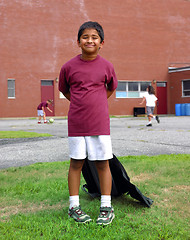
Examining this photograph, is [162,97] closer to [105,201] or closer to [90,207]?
[90,207]

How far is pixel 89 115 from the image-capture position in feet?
8.51

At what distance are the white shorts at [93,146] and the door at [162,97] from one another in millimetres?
28114

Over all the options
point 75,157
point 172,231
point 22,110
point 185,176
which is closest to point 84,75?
point 75,157

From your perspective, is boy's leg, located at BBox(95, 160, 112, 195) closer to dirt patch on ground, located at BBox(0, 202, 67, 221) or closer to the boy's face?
dirt patch on ground, located at BBox(0, 202, 67, 221)

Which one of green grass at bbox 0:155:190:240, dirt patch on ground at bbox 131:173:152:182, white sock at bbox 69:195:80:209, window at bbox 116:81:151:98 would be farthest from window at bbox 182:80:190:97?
white sock at bbox 69:195:80:209

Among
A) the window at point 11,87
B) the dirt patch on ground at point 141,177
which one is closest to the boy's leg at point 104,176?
the dirt patch on ground at point 141,177

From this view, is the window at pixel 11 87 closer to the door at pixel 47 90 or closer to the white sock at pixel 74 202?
the door at pixel 47 90

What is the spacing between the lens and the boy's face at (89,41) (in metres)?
2.67

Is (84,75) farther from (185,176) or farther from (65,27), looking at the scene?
(65,27)

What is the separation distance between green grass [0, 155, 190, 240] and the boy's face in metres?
1.44

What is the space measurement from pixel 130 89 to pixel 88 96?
26.8 meters

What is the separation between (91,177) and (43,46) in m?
24.6

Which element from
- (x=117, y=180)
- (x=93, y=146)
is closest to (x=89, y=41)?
(x=93, y=146)

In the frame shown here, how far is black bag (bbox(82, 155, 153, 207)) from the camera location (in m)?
2.88
